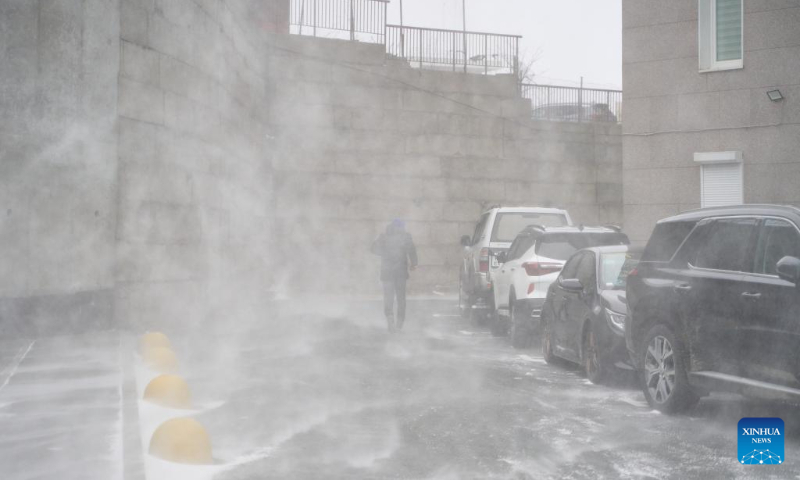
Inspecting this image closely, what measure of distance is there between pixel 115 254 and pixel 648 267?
23.2 feet

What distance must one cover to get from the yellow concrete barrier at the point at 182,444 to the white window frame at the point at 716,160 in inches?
516

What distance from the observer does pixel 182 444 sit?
567 centimetres

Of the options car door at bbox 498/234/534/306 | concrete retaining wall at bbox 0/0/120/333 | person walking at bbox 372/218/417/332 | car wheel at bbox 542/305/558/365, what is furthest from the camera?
person walking at bbox 372/218/417/332

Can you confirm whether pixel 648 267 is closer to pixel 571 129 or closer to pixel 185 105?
pixel 185 105

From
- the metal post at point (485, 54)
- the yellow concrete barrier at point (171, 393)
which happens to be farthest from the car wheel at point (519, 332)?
the metal post at point (485, 54)

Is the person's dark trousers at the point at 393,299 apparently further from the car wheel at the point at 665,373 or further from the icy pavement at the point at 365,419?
the car wheel at the point at 665,373

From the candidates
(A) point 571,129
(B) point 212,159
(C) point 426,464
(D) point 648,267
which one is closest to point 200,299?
(B) point 212,159

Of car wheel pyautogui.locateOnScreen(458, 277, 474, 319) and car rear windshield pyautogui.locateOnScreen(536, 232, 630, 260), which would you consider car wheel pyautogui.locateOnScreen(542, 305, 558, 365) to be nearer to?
car rear windshield pyautogui.locateOnScreen(536, 232, 630, 260)

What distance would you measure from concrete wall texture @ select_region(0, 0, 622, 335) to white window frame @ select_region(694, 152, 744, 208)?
7166 mm

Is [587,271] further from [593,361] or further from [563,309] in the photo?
[593,361]

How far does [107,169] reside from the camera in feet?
40.1

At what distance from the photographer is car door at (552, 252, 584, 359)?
33.6ft

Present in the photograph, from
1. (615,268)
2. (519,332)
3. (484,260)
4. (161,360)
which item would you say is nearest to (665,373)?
(615,268)

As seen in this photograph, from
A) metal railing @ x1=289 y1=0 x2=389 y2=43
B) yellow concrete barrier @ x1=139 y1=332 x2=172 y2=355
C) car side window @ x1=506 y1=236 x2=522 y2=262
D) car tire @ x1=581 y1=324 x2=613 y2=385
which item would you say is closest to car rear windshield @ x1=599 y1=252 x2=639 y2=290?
car tire @ x1=581 y1=324 x2=613 y2=385
